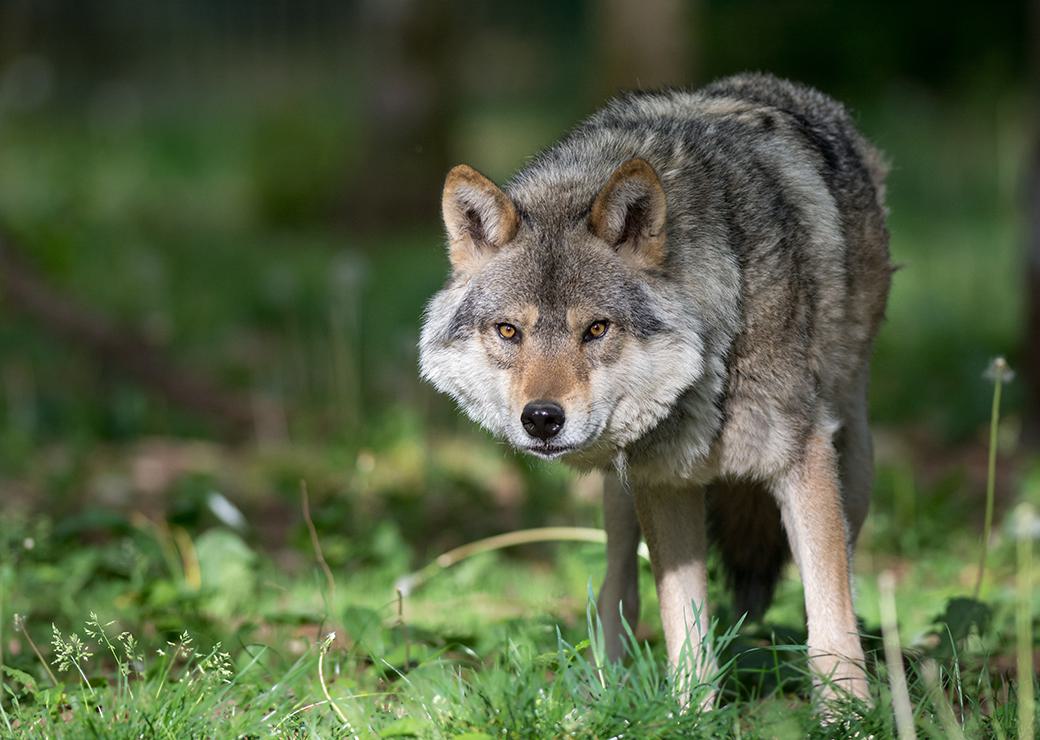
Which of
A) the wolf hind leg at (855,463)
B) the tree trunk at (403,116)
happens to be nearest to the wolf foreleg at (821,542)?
the wolf hind leg at (855,463)

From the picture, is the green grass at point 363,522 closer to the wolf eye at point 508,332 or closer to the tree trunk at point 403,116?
the tree trunk at point 403,116

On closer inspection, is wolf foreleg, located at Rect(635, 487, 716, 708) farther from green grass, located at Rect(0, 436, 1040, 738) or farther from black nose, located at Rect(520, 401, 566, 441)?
black nose, located at Rect(520, 401, 566, 441)

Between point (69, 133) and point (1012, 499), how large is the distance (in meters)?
14.8

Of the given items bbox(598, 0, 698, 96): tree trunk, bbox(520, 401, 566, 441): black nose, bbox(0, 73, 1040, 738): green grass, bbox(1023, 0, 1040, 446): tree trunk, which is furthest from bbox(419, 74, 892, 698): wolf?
bbox(598, 0, 698, 96): tree trunk

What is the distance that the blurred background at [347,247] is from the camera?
673 cm

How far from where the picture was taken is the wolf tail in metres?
4.66

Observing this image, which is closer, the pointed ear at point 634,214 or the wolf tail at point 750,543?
the pointed ear at point 634,214

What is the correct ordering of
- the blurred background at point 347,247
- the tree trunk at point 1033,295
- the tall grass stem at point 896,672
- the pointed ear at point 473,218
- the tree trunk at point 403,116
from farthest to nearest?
the tree trunk at point 403,116 < the tree trunk at point 1033,295 < the blurred background at point 347,247 < the pointed ear at point 473,218 < the tall grass stem at point 896,672

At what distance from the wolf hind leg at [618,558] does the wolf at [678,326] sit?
0.32 metres

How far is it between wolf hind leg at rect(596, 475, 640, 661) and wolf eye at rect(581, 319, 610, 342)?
Answer: 914mm

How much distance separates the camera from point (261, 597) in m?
5.18

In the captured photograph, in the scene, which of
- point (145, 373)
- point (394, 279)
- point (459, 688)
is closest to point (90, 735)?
point (459, 688)

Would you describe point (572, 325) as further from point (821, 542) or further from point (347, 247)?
point (347, 247)

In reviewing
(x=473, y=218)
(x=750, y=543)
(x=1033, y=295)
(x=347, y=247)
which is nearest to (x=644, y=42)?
(x=347, y=247)
